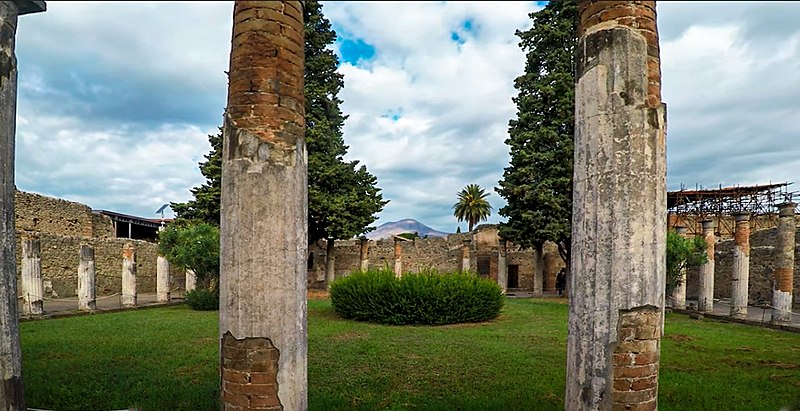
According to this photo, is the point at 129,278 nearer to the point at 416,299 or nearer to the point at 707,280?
the point at 416,299

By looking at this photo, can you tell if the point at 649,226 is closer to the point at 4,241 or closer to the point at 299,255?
the point at 299,255

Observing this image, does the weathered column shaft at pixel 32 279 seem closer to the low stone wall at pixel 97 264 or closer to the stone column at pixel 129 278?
the stone column at pixel 129 278

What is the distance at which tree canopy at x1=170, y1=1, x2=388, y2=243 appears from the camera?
2081cm

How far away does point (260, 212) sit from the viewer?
3.44 meters

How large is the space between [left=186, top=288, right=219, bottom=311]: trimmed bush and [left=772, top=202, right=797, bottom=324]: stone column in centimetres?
1617

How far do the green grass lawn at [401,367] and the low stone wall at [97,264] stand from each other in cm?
818

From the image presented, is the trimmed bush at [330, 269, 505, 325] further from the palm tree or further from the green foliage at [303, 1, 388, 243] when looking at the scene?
the palm tree

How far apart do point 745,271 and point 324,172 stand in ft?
51.0

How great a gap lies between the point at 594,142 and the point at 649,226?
682mm

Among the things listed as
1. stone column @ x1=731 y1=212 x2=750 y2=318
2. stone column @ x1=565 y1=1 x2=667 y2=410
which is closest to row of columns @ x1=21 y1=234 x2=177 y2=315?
stone column @ x1=565 y1=1 x2=667 y2=410

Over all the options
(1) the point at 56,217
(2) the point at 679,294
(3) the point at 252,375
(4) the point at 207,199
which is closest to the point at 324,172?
(4) the point at 207,199

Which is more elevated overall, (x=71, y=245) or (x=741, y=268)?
(x=71, y=245)

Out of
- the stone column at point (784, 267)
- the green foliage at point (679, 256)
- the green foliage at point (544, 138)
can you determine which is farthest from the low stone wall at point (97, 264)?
the stone column at point (784, 267)

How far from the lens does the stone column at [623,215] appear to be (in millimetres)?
3297
